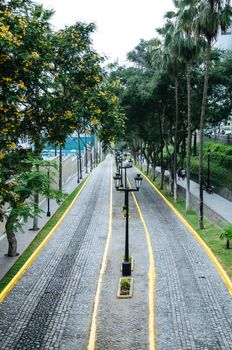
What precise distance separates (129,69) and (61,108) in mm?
23490

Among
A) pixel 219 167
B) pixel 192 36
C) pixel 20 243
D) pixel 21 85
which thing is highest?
pixel 192 36

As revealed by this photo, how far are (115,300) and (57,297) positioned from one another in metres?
2.39

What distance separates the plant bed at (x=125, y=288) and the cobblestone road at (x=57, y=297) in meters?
1.13

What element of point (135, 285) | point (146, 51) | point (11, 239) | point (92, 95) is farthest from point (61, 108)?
point (146, 51)

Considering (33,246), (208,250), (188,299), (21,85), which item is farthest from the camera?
(33,246)

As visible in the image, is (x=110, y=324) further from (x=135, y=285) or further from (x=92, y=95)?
(x=92, y=95)

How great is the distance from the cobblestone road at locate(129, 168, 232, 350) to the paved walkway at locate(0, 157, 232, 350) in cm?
3

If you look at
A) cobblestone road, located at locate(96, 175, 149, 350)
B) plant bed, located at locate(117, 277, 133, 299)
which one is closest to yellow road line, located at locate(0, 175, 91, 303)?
cobblestone road, located at locate(96, 175, 149, 350)

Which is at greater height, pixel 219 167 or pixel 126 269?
pixel 219 167

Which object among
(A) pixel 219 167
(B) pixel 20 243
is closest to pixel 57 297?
(B) pixel 20 243

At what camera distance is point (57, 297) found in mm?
17906

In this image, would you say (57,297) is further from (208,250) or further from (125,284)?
(208,250)

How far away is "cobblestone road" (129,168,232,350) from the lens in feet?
46.7

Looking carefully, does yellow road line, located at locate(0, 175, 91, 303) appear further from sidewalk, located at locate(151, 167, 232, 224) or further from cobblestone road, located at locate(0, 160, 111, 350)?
sidewalk, located at locate(151, 167, 232, 224)
